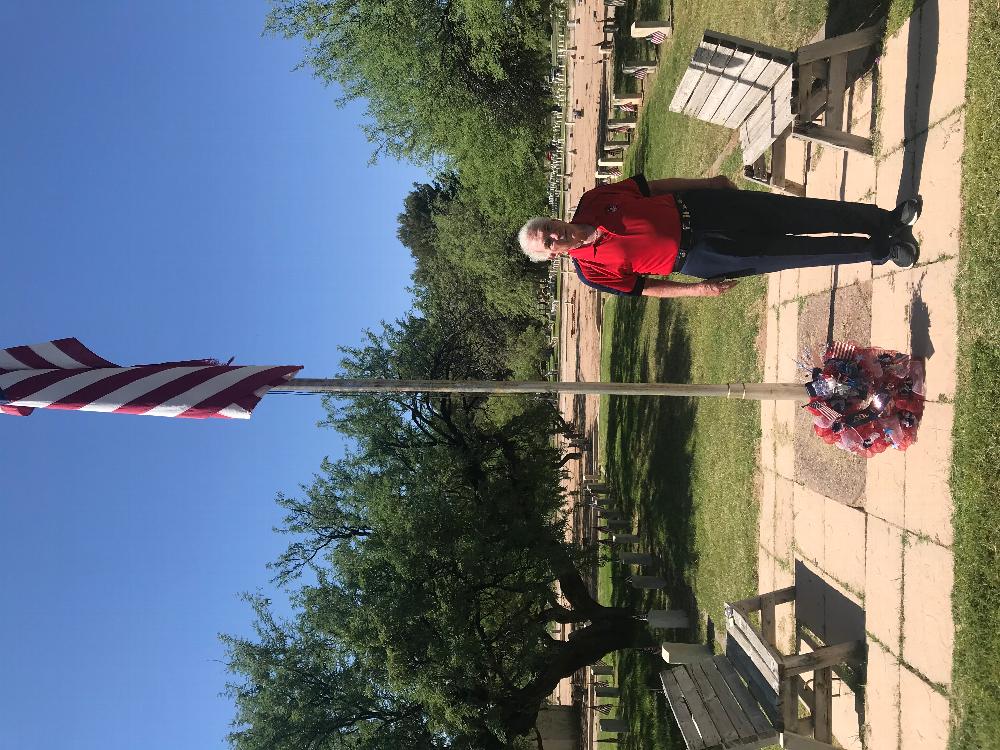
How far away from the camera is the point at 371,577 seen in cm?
1135

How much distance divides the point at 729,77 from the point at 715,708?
21.8ft

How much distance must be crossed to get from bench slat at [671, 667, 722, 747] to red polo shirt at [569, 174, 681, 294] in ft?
14.6

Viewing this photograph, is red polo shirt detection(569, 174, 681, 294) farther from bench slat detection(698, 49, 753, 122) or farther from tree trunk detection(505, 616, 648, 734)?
tree trunk detection(505, 616, 648, 734)

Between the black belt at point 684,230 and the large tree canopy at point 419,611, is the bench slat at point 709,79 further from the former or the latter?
the large tree canopy at point 419,611

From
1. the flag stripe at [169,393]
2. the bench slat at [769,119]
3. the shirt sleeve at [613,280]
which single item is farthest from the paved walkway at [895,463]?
the flag stripe at [169,393]

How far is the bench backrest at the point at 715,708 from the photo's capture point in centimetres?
610

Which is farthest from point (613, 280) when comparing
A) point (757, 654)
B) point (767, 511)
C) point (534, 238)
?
point (767, 511)

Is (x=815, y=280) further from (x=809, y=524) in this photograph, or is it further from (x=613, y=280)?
(x=613, y=280)

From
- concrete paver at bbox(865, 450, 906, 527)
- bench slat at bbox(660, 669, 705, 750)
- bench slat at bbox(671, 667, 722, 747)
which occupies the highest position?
concrete paver at bbox(865, 450, 906, 527)

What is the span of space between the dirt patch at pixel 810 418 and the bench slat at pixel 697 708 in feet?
8.28

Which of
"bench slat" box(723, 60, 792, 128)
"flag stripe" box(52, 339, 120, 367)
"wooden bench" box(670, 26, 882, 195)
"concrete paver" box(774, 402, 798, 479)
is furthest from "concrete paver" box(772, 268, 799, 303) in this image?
"flag stripe" box(52, 339, 120, 367)

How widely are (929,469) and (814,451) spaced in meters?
1.96

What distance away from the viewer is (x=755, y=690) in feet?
20.6

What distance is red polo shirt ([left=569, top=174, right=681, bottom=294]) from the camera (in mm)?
4832
